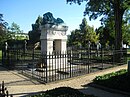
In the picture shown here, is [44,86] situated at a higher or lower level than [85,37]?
lower

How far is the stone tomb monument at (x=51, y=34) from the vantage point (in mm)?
15578

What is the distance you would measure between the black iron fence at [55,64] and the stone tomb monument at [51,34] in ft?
1.42

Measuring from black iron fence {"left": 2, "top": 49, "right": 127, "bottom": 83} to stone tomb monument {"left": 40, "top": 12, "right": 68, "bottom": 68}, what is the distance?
43 cm

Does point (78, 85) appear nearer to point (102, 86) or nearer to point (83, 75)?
point (102, 86)

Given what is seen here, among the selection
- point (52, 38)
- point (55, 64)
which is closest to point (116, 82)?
point (55, 64)

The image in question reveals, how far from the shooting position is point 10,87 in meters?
10.4

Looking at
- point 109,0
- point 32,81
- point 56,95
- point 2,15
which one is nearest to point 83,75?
point 32,81

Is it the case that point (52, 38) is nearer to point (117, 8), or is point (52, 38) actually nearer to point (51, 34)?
point (51, 34)

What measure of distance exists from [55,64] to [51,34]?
12.6 ft

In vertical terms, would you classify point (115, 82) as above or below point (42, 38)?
below

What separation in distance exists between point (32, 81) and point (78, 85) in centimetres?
250

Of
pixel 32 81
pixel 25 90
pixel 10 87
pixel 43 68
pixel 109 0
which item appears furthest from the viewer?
pixel 109 0

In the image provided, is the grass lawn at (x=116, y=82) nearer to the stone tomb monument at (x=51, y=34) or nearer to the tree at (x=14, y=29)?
A: the stone tomb monument at (x=51, y=34)

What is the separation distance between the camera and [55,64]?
12484mm
